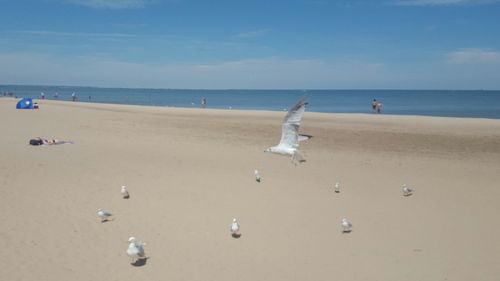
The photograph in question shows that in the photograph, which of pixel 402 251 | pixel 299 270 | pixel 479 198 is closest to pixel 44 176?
pixel 299 270

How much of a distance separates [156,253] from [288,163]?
9.10 meters

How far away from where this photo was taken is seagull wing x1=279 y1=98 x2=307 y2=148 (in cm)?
1769

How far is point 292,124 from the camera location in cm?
1806

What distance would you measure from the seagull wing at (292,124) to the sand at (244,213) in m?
1.21

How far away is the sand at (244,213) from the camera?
771 cm

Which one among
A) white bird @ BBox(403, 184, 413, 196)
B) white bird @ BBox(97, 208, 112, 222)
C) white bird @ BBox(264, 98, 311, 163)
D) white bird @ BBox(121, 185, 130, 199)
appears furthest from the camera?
white bird @ BBox(264, 98, 311, 163)

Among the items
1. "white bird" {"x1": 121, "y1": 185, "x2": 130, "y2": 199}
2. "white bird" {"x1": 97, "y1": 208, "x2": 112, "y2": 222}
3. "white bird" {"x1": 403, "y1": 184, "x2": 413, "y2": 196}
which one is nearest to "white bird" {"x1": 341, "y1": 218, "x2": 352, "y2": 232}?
"white bird" {"x1": 403, "y1": 184, "x2": 413, "y2": 196}

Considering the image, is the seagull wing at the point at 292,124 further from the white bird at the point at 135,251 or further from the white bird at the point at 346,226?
the white bird at the point at 135,251

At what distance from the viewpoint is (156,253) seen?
315 inches

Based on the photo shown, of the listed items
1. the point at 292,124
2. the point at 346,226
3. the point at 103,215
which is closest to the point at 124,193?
the point at 103,215

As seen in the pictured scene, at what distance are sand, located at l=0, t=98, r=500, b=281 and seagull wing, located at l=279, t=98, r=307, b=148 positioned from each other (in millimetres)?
1205

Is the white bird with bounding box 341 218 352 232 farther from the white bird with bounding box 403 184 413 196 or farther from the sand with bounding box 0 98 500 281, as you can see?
the white bird with bounding box 403 184 413 196

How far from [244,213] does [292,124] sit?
8209 millimetres

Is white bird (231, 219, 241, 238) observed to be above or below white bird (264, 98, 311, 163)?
below
